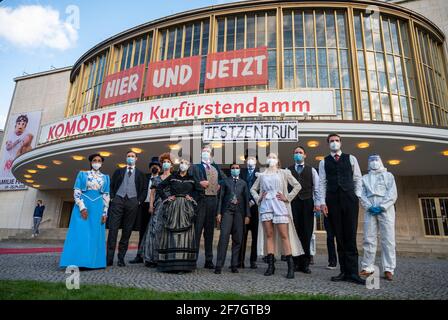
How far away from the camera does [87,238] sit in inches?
190

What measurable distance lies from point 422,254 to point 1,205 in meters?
27.4

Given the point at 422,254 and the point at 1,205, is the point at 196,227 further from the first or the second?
the point at 1,205

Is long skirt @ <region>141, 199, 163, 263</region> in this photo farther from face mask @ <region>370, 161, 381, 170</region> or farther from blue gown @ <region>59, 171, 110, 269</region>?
face mask @ <region>370, 161, 381, 170</region>

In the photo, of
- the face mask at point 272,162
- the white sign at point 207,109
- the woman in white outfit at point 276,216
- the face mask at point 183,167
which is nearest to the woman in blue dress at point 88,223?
the face mask at point 183,167

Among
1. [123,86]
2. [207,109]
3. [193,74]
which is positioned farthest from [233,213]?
[123,86]

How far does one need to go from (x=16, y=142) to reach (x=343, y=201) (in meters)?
26.0

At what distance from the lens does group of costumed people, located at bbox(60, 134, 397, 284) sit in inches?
166

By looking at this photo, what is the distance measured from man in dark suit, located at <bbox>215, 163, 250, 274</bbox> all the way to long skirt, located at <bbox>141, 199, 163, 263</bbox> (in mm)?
1238

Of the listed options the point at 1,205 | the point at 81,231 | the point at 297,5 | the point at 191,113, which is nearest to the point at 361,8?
the point at 297,5

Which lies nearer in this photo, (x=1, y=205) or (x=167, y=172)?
(x=167, y=172)

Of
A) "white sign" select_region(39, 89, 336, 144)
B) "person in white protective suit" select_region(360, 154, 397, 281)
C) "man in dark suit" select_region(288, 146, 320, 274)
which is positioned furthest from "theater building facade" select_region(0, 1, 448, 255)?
"person in white protective suit" select_region(360, 154, 397, 281)

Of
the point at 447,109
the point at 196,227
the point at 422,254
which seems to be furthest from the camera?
Result: the point at 447,109

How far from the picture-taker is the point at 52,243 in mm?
12891

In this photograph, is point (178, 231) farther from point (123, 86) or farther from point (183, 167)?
point (123, 86)
